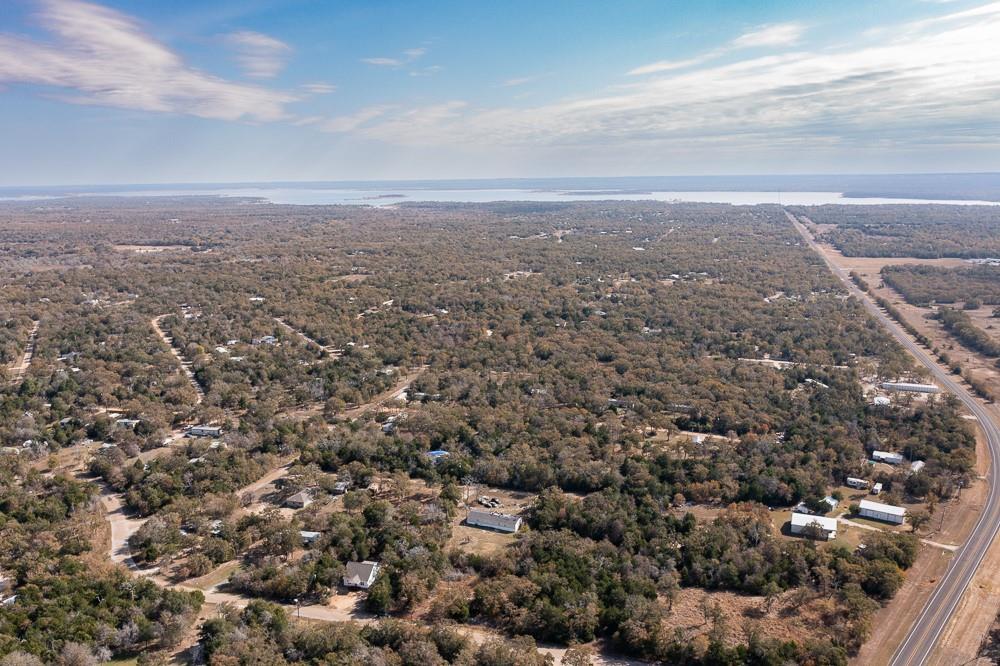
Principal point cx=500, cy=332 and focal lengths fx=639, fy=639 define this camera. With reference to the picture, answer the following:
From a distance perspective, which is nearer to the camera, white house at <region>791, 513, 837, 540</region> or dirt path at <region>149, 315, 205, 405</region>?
white house at <region>791, 513, 837, 540</region>

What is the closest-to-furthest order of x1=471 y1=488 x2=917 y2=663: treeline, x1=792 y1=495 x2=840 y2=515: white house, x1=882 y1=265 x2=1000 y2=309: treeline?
x1=471 y1=488 x2=917 y2=663: treeline → x1=792 y1=495 x2=840 y2=515: white house → x1=882 y1=265 x2=1000 y2=309: treeline

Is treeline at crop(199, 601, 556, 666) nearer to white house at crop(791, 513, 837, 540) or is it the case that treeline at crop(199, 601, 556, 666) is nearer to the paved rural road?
the paved rural road

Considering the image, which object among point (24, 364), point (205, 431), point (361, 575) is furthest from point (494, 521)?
point (24, 364)

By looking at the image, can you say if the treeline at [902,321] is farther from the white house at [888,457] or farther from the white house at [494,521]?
the white house at [494,521]

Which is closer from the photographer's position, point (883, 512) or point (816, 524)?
point (816, 524)

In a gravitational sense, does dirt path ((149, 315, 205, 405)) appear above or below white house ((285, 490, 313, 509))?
above

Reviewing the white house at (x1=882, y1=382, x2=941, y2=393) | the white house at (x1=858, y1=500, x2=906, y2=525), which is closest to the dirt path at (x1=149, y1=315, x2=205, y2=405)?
the white house at (x1=858, y1=500, x2=906, y2=525)

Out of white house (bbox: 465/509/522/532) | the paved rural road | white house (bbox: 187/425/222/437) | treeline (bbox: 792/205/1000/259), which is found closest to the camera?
the paved rural road

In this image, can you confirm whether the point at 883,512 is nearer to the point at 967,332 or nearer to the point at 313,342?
the point at 967,332
